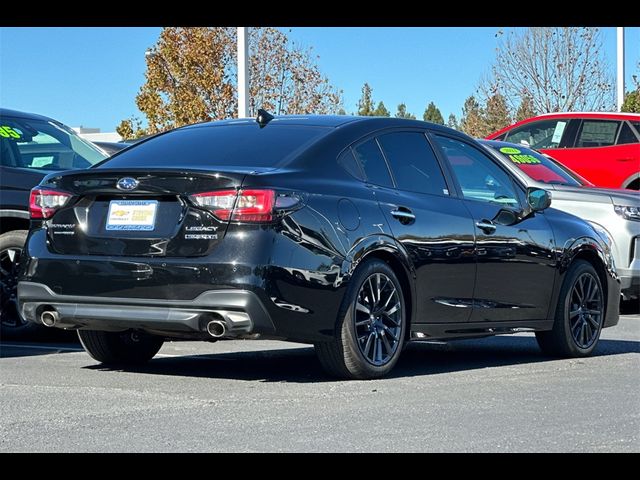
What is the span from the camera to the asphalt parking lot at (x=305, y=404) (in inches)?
208

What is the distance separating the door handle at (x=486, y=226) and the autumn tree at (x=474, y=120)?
39.6 metres

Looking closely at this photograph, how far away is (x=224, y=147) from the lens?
7570 mm

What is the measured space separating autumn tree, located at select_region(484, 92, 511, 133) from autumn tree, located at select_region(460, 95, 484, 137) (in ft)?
8.55

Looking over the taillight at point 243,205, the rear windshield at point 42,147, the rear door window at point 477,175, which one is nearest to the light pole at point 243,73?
the rear windshield at point 42,147

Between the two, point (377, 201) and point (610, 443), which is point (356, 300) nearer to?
point (377, 201)

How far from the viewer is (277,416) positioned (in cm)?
593

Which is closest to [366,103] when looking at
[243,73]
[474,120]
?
[474,120]

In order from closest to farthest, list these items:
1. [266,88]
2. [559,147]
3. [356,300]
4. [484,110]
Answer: [356,300]
[559,147]
[266,88]
[484,110]

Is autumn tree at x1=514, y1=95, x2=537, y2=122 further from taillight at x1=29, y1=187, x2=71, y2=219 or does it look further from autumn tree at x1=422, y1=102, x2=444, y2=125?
autumn tree at x1=422, y1=102, x2=444, y2=125

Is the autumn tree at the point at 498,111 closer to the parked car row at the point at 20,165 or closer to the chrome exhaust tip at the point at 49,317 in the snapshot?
the parked car row at the point at 20,165

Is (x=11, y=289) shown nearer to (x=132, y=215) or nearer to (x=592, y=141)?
(x=132, y=215)

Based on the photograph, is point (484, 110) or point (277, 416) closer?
point (277, 416)

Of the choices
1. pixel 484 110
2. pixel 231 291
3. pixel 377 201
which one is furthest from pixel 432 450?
pixel 484 110

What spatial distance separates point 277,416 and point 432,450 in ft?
3.50
